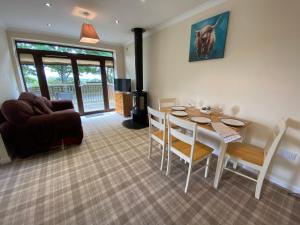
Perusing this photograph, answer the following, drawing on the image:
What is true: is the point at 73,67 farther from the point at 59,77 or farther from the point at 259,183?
the point at 259,183

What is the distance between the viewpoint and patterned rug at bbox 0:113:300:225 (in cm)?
128

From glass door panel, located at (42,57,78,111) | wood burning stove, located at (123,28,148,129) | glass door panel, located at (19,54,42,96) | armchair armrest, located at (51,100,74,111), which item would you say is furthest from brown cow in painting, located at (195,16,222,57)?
glass door panel, located at (19,54,42,96)

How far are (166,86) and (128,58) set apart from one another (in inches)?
84.6

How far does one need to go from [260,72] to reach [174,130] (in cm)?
134

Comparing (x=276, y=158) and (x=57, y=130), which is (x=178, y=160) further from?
(x=57, y=130)

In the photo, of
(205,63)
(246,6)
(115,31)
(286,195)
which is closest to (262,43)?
(246,6)

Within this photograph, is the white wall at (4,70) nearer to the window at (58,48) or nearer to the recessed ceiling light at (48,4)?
the window at (58,48)

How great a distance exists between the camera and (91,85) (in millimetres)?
4621

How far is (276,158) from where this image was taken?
1.68m

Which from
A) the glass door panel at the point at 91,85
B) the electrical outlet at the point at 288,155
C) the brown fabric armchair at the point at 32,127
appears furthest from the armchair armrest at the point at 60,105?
the electrical outlet at the point at 288,155

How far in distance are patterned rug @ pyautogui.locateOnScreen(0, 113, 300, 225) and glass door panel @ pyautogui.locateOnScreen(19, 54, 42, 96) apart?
2.41 meters

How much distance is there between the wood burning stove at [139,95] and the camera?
3.27 metres

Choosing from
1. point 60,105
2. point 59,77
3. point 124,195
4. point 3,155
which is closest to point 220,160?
point 124,195

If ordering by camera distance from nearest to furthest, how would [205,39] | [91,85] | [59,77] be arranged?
[205,39]
[59,77]
[91,85]
